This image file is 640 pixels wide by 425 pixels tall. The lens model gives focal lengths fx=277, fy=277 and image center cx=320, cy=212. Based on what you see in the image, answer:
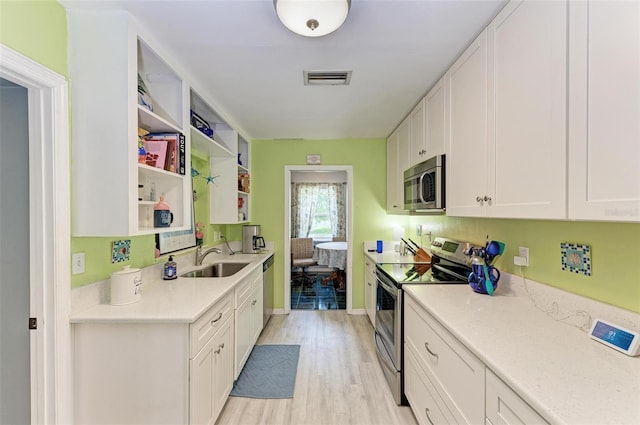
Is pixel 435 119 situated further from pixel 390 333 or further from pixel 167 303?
pixel 167 303

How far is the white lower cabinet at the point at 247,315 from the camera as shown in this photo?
222cm

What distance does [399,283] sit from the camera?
1.99 meters

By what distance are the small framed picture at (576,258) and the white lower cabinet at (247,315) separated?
81.4 inches

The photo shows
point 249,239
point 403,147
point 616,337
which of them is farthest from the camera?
point 249,239

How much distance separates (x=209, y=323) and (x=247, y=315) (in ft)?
2.95

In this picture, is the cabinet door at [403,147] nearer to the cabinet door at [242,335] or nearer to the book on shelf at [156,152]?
the cabinet door at [242,335]

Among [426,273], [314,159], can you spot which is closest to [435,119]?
[426,273]

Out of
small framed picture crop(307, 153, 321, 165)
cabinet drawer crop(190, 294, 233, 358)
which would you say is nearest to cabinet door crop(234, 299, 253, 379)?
cabinet drawer crop(190, 294, 233, 358)

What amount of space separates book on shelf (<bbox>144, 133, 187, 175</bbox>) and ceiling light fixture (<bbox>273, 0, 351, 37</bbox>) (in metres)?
0.98

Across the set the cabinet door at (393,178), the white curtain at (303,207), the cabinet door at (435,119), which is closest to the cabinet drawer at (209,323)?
the cabinet door at (435,119)

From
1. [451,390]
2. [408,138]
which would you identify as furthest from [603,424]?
[408,138]

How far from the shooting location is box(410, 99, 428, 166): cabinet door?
240 centimetres

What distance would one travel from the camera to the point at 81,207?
1.42 m

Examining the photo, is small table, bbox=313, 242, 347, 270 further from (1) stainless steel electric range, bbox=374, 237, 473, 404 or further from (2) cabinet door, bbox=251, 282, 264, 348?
(1) stainless steel electric range, bbox=374, 237, 473, 404
